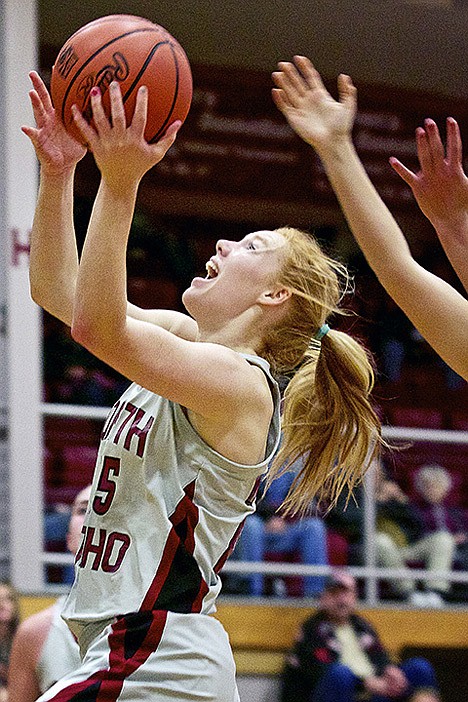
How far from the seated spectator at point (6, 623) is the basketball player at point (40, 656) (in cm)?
212

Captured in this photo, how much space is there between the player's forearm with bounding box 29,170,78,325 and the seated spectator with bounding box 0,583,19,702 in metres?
3.12

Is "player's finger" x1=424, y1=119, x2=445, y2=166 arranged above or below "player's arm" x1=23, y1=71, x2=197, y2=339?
above

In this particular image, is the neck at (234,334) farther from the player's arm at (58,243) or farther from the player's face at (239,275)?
the player's arm at (58,243)

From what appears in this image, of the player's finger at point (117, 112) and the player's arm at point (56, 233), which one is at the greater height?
the player's finger at point (117, 112)

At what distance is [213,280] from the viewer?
8.38ft

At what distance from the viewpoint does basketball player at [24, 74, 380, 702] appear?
87.3 inches

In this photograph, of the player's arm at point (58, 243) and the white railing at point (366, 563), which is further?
the white railing at point (366, 563)

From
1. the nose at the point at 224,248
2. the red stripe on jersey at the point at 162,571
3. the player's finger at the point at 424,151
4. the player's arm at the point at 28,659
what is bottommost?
the player's arm at the point at 28,659

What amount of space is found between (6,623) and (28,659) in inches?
88.2

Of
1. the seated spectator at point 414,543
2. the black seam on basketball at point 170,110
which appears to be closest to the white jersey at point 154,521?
the black seam on basketball at point 170,110

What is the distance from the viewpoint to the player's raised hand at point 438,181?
8.07ft

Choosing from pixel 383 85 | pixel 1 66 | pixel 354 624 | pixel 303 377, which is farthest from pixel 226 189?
pixel 303 377

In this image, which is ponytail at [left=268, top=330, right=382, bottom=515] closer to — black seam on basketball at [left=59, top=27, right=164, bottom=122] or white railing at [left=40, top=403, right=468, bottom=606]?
black seam on basketball at [left=59, top=27, right=164, bottom=122]

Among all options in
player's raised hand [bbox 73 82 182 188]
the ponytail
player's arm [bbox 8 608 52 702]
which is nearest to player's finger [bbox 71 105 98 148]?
player's raised hand [bbox 73 82 182 188]
